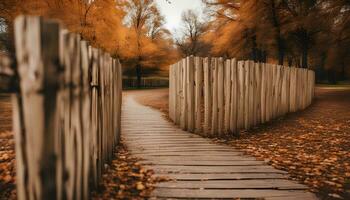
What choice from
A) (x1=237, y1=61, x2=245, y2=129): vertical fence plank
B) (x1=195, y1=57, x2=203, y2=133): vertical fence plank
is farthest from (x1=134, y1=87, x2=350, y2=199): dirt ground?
(x1=195, y1=57, x2=203, y2=133): vertical fence plank

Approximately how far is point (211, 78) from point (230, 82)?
45 cm

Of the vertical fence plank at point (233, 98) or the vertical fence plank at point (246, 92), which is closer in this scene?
the vertical fence plank at point (233, 98)

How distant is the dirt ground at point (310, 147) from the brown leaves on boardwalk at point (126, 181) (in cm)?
198

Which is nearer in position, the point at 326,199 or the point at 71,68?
the point at 71,68

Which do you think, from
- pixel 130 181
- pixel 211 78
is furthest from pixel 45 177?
pixel 211 78

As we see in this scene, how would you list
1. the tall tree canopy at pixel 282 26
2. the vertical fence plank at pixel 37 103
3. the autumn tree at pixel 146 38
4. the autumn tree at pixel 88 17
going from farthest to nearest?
the autumn tree at pixel 146 38 → the tall tree canopy at pixel 282 26 → the autumn tree at pixel 88 17 → the vertical fence plank at pixel 37 103

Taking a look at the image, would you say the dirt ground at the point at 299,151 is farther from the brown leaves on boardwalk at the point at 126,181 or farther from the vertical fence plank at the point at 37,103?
the vertical fence plank at the point at 37,103

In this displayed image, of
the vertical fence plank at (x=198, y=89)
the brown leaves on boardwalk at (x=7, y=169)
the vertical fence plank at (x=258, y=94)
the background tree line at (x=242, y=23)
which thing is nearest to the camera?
the brown leaves on boardwalk at (x=7, y=169)

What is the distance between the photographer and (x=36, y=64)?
1875 mm

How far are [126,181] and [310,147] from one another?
4.08m

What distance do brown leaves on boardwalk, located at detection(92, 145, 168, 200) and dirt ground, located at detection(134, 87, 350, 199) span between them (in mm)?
1981

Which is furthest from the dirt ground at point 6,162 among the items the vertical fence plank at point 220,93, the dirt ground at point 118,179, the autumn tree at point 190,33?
the autumn tree at point 190,33

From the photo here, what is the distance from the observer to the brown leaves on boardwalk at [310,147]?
3.99m

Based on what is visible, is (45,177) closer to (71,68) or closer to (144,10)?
(71,68)
